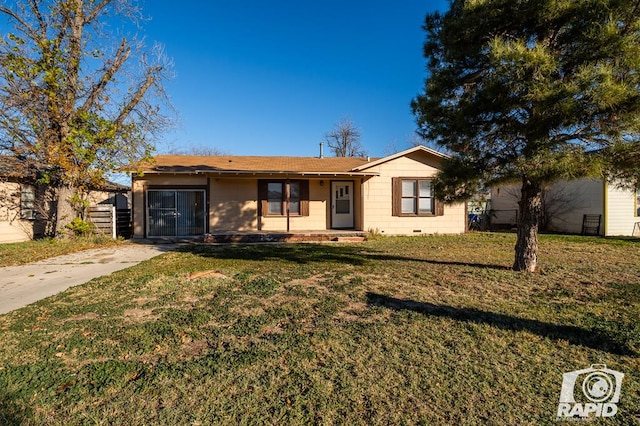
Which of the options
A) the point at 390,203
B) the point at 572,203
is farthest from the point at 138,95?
the point at 572,203

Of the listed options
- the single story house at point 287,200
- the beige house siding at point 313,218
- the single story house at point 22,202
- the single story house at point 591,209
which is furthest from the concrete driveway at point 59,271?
the single story house at point 591,209

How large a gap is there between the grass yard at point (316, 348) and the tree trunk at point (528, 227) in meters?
0.43

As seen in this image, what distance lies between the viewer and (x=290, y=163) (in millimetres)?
15547

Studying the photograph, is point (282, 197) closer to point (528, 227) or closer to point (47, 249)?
point (47, 249)

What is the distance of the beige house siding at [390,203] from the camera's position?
13812 mm

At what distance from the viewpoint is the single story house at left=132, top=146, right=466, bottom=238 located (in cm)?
1346

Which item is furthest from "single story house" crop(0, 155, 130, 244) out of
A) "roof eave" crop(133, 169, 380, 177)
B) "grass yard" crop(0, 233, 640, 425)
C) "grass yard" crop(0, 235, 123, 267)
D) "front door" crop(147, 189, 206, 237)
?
"grass yard" crop(0, 233, 640, 425)

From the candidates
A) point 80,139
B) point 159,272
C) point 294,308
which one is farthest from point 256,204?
point 294,308

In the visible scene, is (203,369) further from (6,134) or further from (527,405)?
(6,134)

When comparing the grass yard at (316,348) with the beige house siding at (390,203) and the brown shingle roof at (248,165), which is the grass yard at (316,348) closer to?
the beige house siding at (390,203)

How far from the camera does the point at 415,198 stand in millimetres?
14125

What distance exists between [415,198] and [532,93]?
30.2 feet

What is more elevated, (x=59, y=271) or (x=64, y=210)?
(x=64, y=210)

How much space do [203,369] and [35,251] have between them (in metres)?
9.88
